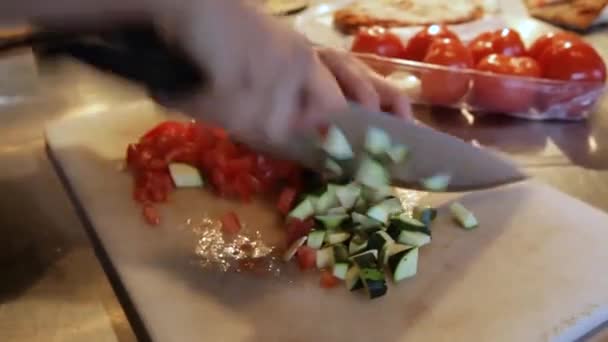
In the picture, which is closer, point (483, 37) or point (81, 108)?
point (81, 108)

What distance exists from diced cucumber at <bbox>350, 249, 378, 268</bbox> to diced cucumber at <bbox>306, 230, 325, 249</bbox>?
2.3 inches

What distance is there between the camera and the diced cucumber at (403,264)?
110 cm

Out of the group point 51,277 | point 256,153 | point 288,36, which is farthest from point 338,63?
point 51,277

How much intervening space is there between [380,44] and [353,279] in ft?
2.58

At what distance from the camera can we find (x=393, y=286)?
1.10 m

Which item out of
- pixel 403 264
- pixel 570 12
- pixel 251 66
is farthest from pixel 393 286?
pixel 570 12

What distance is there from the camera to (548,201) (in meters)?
1.27

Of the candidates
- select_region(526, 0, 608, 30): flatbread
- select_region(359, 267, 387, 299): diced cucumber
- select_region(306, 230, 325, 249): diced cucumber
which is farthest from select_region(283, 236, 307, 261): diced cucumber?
select_region(526, 0, 608, 30): flatbread

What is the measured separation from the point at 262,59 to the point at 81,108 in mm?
811

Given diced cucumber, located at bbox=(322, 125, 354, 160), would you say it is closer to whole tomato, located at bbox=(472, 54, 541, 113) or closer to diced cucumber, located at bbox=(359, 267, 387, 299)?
diced cucumber, located at bbox=(359, 267, 387, 299)

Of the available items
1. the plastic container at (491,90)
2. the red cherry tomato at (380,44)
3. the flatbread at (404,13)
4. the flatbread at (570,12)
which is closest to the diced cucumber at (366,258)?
the plastic container at (491,90)

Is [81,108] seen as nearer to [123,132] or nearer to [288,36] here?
[123,132]

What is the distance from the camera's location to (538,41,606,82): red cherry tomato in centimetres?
158

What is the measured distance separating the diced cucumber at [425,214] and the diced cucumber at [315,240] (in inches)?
6.8
